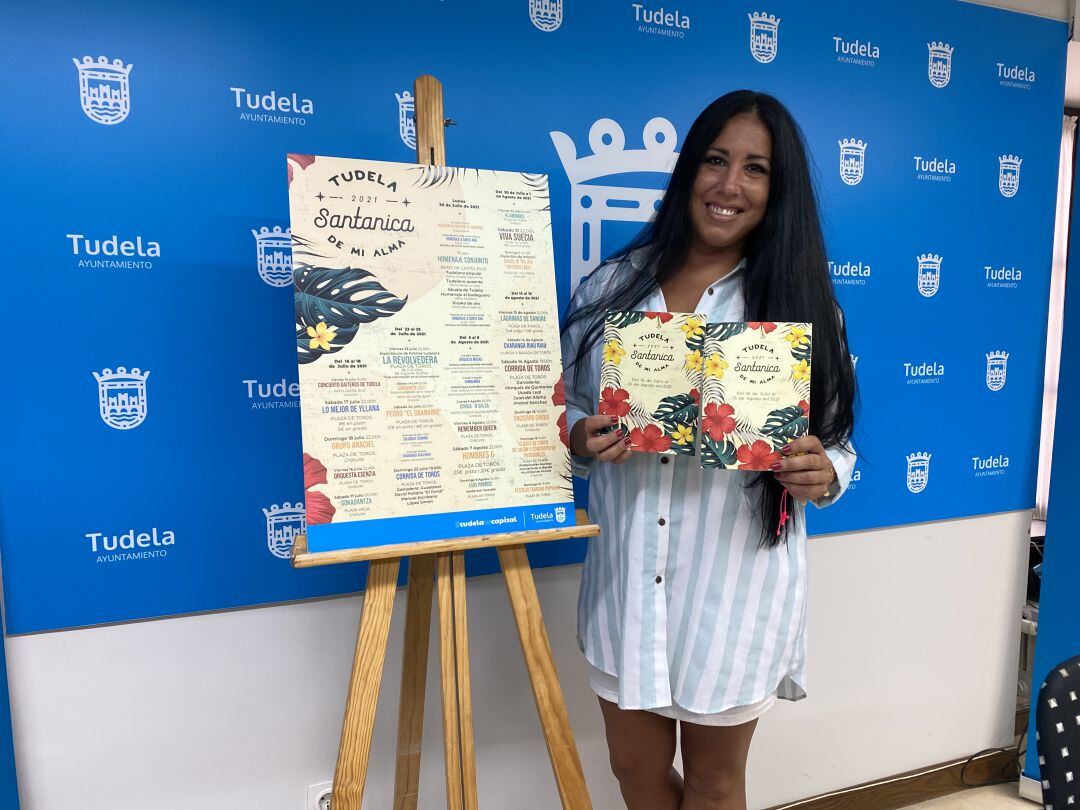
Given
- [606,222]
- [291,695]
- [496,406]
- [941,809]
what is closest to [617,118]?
[606,222]

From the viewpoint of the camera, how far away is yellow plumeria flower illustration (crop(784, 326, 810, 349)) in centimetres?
122

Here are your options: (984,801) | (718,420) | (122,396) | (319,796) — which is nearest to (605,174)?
(718,420)

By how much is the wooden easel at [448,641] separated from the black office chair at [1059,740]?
0.72 m

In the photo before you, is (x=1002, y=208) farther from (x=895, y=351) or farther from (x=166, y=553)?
(x=166, y=553)

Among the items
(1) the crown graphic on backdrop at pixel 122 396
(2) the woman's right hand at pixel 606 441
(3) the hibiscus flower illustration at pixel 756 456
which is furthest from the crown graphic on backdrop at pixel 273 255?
(3) the hibiscus flower illustration at pixel 756 456

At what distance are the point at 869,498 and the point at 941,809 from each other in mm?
1076

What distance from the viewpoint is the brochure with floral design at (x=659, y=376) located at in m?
1.27

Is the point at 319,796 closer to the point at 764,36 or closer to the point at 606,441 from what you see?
the point at 606,441

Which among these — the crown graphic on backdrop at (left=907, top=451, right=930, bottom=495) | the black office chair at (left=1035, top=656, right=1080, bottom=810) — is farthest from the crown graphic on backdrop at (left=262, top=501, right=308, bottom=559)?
the crown graphic on backdrop at (left=907, top=451, right=930, bottom=495)

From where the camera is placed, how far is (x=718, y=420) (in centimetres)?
124

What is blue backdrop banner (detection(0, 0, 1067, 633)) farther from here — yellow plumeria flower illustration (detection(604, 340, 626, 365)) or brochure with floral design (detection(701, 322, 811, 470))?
brochure with floral design (detection(701, 322, 811, 470))

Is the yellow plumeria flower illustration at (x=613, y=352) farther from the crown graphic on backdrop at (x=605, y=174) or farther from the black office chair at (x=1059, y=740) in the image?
the black office chair at (x=1059, y=740)

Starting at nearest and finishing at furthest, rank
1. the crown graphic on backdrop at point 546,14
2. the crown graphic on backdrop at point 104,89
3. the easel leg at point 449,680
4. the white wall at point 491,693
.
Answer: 1. the easel leg at point 449,680
2. the crown graphic on backdrop at point 104,89
3. the white wall at point 491,693
4. the crown graphic on backdrop at point 546,14

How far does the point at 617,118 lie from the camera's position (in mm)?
1806
